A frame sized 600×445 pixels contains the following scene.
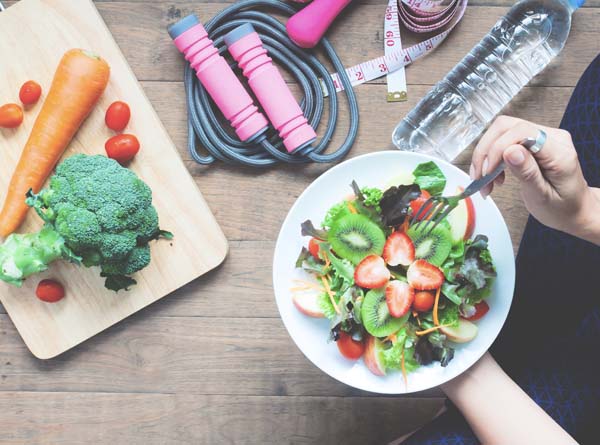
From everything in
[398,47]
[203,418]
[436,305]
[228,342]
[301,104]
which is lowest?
[203,418]

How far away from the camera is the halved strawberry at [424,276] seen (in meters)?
1.07

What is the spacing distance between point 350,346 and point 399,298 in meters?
0.13

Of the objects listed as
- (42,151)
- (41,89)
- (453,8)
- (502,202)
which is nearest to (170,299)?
(42,151)

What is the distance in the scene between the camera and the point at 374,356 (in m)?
1.10

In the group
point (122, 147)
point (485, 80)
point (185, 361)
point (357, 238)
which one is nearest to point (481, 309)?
point (357, 238)

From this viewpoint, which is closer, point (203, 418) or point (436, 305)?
point (436, 305)

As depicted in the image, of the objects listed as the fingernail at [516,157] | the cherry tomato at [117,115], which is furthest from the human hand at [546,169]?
the cherry tomato at [117,115]

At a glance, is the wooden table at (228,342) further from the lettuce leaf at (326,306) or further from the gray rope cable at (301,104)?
the lettuce leaf at (326,306)

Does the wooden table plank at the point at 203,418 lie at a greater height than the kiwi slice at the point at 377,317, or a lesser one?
lesser

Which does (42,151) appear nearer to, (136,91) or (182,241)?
(136,91)

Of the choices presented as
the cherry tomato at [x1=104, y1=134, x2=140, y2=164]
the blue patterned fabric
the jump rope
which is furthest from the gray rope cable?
the blue patterned fabric

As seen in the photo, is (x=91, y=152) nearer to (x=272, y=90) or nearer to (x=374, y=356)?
(x=272, y=90)

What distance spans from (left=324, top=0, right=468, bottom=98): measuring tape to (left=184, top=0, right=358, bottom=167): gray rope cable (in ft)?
0.14

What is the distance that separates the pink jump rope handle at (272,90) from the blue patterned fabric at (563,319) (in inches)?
20.0
